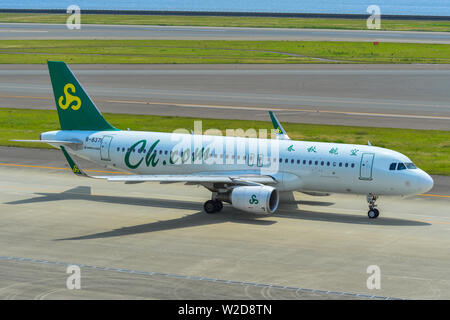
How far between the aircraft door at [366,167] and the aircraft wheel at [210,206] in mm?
9217

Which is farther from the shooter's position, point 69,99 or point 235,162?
point 69,99

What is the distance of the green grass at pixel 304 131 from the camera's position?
63531mm

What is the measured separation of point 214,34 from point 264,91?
72.9 metres

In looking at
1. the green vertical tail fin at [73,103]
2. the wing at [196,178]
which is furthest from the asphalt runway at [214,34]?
the wing at [196,178]

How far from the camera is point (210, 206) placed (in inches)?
1838

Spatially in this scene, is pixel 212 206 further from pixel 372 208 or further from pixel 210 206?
pixel 372 208

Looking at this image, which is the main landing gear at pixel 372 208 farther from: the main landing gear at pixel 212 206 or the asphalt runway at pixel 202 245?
the main landing gear at pixel 212 206

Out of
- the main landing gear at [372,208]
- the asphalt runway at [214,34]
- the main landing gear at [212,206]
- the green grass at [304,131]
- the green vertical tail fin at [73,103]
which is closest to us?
the main landing gear at [372,208]

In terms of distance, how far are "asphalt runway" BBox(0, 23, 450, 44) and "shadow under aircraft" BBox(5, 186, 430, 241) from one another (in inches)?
4215

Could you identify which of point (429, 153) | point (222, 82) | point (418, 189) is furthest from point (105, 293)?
point (222, 82)

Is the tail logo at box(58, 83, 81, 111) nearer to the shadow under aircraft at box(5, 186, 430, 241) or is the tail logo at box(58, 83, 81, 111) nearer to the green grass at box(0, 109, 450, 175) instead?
the shadow under aircraft at box(5, 186, 430, 241)


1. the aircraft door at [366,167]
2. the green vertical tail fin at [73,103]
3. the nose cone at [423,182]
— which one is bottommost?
the nose cone at [423,182]

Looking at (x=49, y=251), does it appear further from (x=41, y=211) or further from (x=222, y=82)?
(x=222, y=82)

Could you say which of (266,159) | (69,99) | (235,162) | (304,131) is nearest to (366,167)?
(266,159)
